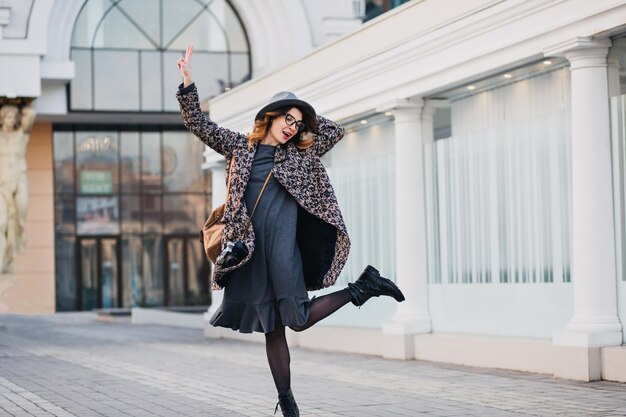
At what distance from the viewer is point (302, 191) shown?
21.6 ft

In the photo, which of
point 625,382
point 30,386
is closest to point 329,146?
point 625,382

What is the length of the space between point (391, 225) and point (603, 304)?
15.6 ft

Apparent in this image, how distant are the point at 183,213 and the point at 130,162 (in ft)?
7.31

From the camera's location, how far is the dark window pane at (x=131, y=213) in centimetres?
3716

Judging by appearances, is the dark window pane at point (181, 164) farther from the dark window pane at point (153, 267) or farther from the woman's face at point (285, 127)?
the woman's face at point (285, 127)

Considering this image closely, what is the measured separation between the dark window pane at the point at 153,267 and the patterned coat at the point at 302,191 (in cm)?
3078

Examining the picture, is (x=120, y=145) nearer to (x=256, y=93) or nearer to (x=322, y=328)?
(x=256, y=93)

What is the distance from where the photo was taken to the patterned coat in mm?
6539

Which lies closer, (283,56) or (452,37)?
(452,37)

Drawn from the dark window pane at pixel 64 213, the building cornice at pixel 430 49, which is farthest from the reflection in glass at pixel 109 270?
the building cornice at pixel 430 49

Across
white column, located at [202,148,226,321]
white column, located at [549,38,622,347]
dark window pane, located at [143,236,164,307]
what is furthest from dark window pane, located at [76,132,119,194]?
white column, located at [549,38,622,347]

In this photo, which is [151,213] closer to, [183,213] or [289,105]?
[183,213]

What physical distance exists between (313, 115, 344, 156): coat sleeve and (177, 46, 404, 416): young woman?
15 mm

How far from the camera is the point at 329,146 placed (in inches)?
271
